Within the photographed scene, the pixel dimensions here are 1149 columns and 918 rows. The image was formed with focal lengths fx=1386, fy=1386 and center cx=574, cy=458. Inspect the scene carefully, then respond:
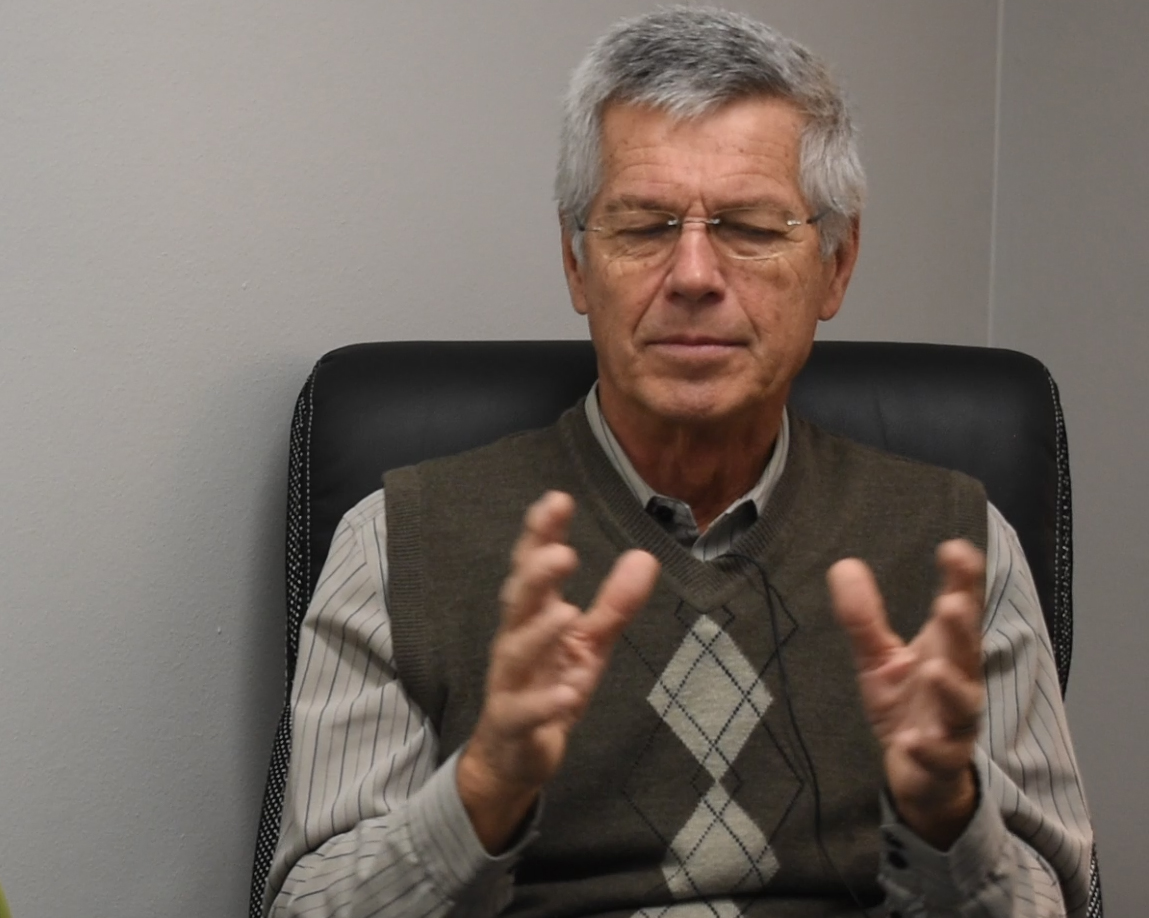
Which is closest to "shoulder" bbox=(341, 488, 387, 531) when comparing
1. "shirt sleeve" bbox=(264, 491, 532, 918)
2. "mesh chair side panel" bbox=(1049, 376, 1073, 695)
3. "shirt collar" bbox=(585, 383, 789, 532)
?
"shirt sleeve" bbox=(264, 491, 532, 918)

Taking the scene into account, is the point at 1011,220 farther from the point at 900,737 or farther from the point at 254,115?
the point at 900,737

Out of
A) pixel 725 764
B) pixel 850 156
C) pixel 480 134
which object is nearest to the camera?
pixel 725 764

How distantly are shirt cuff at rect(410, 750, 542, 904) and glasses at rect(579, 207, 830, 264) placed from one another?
508 millimetres

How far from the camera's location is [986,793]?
101 centimetres

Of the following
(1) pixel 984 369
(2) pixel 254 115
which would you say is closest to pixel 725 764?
(1) pixel 984 369

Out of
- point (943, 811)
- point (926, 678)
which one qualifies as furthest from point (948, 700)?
point (943, 811)

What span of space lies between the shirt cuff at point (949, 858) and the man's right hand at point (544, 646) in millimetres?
265

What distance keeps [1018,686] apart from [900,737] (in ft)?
1.27

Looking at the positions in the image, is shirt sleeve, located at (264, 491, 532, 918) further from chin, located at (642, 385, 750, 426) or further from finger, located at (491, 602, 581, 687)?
chin, located at (642, 385, 750, 426)

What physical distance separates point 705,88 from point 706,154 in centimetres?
6

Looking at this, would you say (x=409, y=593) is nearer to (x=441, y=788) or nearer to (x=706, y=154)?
(x=441, y=788)

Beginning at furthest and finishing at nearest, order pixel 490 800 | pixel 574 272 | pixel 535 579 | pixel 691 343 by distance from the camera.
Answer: pixel 574 272 → pixel 691 343 → pixel 490 800 → pixel 535 579

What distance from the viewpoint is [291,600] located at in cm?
138

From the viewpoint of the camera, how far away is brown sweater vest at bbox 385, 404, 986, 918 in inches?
47.5
